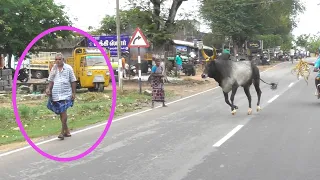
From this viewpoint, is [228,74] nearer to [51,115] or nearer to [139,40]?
[51,115]

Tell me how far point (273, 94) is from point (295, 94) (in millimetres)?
923

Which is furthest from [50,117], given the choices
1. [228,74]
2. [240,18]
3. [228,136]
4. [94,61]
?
[240,18]

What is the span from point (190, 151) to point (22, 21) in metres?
19.7

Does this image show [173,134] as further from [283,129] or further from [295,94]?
[295,94]

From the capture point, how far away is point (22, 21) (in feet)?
82.8

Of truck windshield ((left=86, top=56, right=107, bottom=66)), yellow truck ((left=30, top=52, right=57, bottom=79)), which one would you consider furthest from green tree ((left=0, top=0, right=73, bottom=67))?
yellow truck ((left=30, top=52, right=57, bottom=79))

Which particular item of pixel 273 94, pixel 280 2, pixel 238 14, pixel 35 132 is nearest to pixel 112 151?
pixel 35 132

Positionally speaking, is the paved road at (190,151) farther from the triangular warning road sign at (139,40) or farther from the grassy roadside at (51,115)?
the triangular warning road sign at (139,40)

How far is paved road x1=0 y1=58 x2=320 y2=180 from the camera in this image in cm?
664

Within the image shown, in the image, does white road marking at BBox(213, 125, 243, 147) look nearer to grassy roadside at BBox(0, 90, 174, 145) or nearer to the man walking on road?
the man walking on road

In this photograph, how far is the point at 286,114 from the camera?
12867 mm

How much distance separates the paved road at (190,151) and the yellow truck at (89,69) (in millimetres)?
9435

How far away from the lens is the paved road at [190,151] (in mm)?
6645

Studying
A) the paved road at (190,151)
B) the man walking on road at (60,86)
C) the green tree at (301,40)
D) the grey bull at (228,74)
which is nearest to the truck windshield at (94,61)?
the paved road at (190,151)
